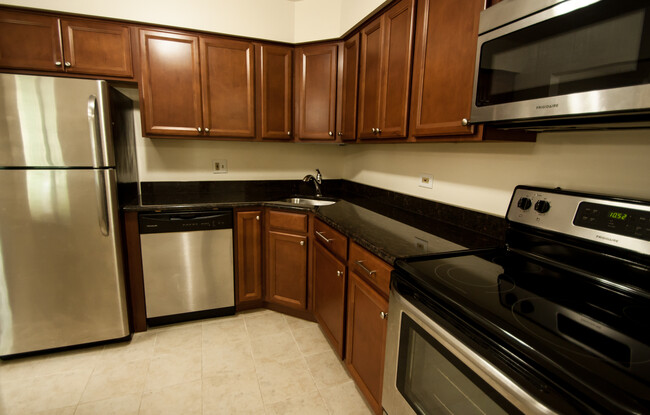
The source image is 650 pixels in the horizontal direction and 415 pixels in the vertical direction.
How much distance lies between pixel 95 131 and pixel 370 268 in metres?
1.75

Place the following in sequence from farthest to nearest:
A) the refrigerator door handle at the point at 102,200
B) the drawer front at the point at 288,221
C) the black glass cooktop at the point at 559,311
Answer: the drawer front at the point at 288,221 → the refrigerator door handle at the point at 102,200 → the black glass cooktop at the point at 559,311

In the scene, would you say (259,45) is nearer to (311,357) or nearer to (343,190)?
(343,190)

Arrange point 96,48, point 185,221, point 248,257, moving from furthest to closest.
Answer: point 248,257, point 185,221, point 96,48

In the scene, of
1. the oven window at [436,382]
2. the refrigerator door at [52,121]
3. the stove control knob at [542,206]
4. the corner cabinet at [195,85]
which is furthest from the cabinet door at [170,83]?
the stove control knob at [542,206]

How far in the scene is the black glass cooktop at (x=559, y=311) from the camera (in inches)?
23.5

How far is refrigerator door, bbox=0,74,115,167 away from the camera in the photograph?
1.69 metres

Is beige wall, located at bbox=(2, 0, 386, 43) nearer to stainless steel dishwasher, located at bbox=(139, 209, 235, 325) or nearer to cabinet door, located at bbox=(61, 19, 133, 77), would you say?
cabinet door, located at bbox=(61, 19, 133, 77)

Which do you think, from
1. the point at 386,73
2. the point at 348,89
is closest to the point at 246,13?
the point at 348,89

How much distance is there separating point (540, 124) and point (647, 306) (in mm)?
625

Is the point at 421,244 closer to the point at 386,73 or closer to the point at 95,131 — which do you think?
the point at 386,73

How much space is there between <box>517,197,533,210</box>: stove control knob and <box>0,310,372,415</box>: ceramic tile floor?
1263mm

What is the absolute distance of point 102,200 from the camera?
1895 millimetres

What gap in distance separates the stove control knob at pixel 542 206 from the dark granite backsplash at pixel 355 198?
252mm

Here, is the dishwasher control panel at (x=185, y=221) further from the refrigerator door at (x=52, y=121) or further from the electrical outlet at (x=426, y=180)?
the electrical outlet at (x=426, y=180)
